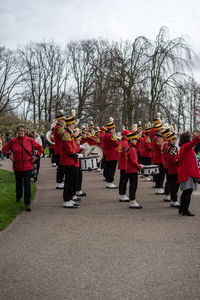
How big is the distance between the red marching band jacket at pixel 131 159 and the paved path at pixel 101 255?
0.91 m

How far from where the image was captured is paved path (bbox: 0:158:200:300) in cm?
386

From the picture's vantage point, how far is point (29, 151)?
8.22 meters

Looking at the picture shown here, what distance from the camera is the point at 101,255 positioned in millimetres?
4977

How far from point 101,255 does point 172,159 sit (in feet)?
12.7

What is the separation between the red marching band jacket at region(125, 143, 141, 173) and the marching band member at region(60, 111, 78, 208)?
3.93 ft

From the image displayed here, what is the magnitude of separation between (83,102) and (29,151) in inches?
1503

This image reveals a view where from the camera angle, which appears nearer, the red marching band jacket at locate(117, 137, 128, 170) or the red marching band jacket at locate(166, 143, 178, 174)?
the red marching band jacket at locate(166, 143, 178, 174)

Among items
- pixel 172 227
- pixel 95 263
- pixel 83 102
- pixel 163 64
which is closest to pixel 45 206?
pixel 172 227

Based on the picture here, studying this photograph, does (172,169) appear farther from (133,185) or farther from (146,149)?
(146,149)

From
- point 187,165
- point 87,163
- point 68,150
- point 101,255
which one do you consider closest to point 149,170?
point 87,163

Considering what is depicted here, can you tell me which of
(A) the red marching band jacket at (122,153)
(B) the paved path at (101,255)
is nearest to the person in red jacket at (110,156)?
(A) the red marching band jacket at (122,153)

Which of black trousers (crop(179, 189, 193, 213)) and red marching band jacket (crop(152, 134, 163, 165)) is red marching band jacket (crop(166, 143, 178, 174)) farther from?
red marching band jacket (crop(152, 134, 163, 165))

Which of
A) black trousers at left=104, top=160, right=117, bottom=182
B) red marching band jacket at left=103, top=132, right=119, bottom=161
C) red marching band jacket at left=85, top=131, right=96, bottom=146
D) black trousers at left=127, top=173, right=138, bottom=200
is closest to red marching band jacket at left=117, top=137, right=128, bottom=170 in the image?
black trousers at left=127, top=173, right=138, bottom=200

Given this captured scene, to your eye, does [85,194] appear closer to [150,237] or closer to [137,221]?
[137,221]
